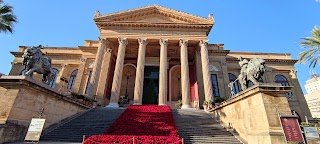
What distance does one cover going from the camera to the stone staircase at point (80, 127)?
8781 millimetres

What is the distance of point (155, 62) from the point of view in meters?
25.6

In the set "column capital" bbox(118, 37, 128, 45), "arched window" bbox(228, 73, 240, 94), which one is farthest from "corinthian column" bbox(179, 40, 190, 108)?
"arched window" bbox(228, 73, 240, 94)

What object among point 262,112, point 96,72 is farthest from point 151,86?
point 262,112

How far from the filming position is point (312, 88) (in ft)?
334

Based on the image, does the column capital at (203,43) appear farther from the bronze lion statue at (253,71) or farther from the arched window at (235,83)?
the bronze lion statue at (253,71)

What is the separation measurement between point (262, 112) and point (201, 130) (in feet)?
12.9

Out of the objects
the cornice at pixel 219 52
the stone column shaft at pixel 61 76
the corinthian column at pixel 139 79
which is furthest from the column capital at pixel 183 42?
the stone column shaft at pixel 61 76

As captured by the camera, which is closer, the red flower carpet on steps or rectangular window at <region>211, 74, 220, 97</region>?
the red flower carpet on steps

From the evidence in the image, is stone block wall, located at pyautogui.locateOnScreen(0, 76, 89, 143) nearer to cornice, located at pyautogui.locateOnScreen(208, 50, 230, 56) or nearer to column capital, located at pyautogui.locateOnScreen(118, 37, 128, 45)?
column capital, located at pyautogui.locateOnScreen(118, 37, 128, 45)

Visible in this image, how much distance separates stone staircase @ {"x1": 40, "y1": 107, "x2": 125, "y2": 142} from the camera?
8.78 metres

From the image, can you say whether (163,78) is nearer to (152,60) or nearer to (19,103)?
(152,60)

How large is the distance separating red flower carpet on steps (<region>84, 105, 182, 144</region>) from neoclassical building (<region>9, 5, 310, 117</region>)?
4.18m

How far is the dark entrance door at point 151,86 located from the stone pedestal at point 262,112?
14.0 metres

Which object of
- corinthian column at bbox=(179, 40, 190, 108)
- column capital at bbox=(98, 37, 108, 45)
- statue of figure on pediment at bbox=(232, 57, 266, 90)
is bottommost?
statue of figure on pediment at bbox=(232, 57, 266, 90)
